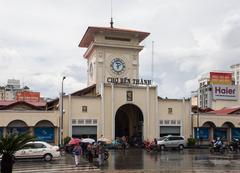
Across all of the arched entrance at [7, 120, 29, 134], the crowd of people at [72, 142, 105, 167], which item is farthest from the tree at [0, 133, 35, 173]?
the arched entrance at [7, 120, 29, 134]

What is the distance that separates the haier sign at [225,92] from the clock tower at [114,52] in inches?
685

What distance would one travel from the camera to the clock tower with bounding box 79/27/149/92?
179 ft

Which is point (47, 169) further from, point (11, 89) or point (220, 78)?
point (11, 89)

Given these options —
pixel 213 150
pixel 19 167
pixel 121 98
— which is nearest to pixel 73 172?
pixel 19 167

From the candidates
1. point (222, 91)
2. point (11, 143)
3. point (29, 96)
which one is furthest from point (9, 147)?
point (29, 96)

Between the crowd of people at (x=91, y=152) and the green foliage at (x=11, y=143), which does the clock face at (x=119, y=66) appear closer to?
the crowd of people at (x=91, y=152)

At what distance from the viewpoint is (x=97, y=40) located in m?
54.6

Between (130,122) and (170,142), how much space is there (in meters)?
12.9

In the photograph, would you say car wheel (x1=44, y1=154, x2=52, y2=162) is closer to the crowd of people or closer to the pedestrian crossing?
the crowd of people

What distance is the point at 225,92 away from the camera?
67.1 metres

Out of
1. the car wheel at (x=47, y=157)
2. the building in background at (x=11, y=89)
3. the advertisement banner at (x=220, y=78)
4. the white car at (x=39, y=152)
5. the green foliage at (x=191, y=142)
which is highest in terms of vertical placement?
the building in background at (x=11, y=89)

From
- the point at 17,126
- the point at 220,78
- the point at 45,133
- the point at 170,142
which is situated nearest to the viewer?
the point at 170,142

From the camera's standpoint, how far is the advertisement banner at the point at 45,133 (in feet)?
142

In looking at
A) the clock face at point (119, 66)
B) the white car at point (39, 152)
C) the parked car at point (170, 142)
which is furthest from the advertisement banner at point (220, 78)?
the white car at point (39, 152)
